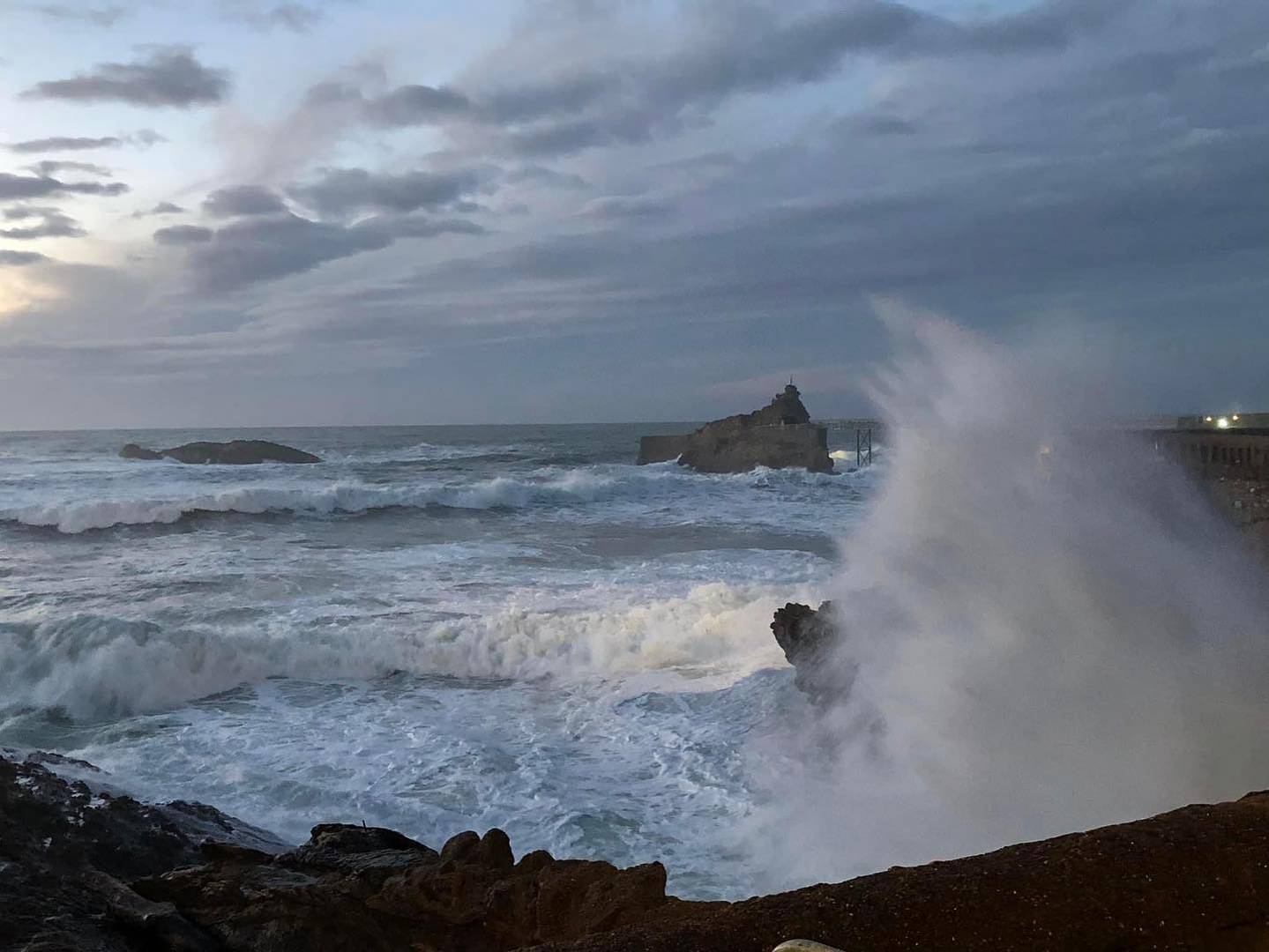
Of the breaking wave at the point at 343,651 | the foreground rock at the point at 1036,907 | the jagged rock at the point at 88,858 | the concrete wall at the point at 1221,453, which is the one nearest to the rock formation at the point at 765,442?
the concrete wall at the point at 1221,453

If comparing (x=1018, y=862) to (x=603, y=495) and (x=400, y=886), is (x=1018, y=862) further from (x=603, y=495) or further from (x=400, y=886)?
(x=603, y=495)

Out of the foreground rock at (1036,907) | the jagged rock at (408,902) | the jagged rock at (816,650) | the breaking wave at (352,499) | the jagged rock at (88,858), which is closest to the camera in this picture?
the foreground rock at (1036,907)

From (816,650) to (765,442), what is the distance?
3827 cm

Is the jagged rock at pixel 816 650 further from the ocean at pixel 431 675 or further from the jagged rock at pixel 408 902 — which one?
the jagged rock at pixel 408 902

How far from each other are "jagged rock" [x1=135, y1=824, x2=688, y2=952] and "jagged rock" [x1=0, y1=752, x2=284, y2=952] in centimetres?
19

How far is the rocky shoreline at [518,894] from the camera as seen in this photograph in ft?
8.69

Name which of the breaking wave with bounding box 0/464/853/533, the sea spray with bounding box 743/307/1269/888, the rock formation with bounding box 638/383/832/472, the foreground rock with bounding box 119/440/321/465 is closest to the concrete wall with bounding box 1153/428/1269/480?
the sea spray with bounding box 743/307/1269/888

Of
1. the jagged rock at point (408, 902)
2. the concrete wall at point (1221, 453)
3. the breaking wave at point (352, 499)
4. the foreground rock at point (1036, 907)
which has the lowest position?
the jagged rock at point (408, 902)

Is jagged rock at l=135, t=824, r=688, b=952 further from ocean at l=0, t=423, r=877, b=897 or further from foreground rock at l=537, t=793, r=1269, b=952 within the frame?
ocean at l=0, t=423, r=877, b=897

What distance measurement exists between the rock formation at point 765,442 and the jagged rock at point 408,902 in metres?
43.5

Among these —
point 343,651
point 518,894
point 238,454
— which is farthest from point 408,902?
point 238,454

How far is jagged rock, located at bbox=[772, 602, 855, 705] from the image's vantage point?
31.2ft

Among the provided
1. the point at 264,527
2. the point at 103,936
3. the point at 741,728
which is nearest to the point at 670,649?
the point at 741,728

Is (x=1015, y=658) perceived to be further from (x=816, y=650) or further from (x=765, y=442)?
(x=765, y=442)
